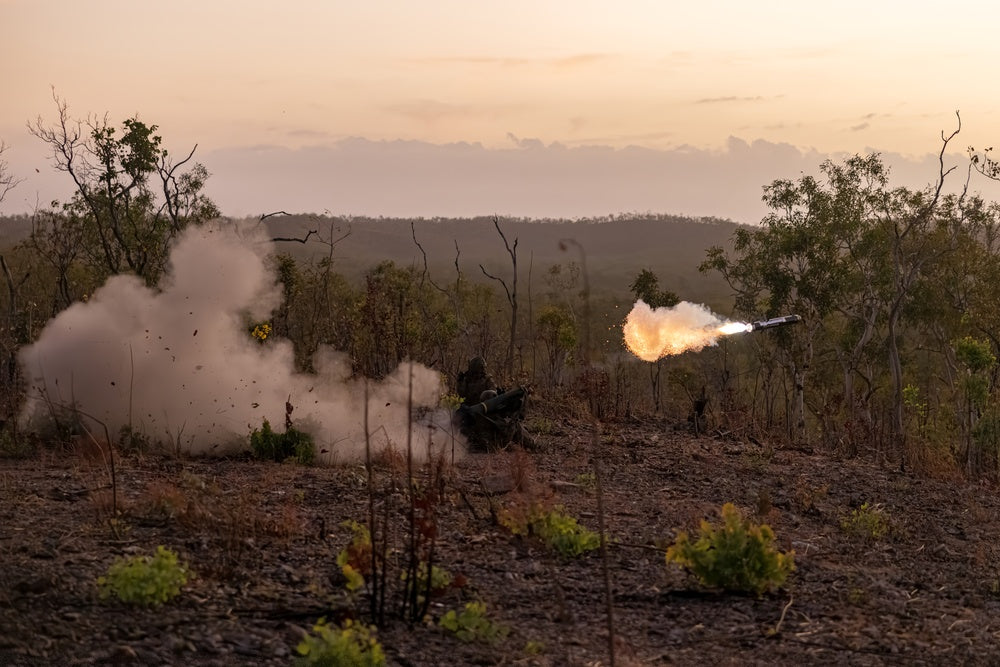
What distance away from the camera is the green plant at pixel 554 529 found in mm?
8305

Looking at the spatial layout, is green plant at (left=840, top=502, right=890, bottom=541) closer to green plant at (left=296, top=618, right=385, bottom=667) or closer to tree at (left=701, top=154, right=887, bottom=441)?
green plant at (left=296, top=618, right=385, bottom=667)

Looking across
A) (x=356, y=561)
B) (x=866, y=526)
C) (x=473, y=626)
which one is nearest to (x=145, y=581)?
(x=356, y=561)

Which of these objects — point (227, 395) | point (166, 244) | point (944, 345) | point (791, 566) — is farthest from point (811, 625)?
point (944, 345)

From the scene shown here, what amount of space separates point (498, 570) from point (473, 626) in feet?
5.33

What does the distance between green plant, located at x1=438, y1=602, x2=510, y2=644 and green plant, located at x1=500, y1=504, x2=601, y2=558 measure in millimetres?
1971

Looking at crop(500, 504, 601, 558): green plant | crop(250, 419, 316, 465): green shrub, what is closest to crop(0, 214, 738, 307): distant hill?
crop(250, 419, 316, 465): green shrub

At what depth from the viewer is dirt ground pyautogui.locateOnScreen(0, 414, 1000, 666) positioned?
20.1ft

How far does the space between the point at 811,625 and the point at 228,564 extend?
4200 millimetres

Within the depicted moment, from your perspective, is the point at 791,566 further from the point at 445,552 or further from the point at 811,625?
the point at 445,552

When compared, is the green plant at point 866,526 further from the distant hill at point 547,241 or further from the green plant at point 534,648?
the distant hill at point 547,241

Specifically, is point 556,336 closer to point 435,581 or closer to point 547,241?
point 435,581

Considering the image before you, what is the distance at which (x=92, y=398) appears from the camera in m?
13.2

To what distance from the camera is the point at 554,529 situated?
8430mm

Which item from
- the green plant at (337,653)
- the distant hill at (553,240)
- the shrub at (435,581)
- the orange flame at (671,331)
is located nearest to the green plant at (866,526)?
the shrub at (435,581)
